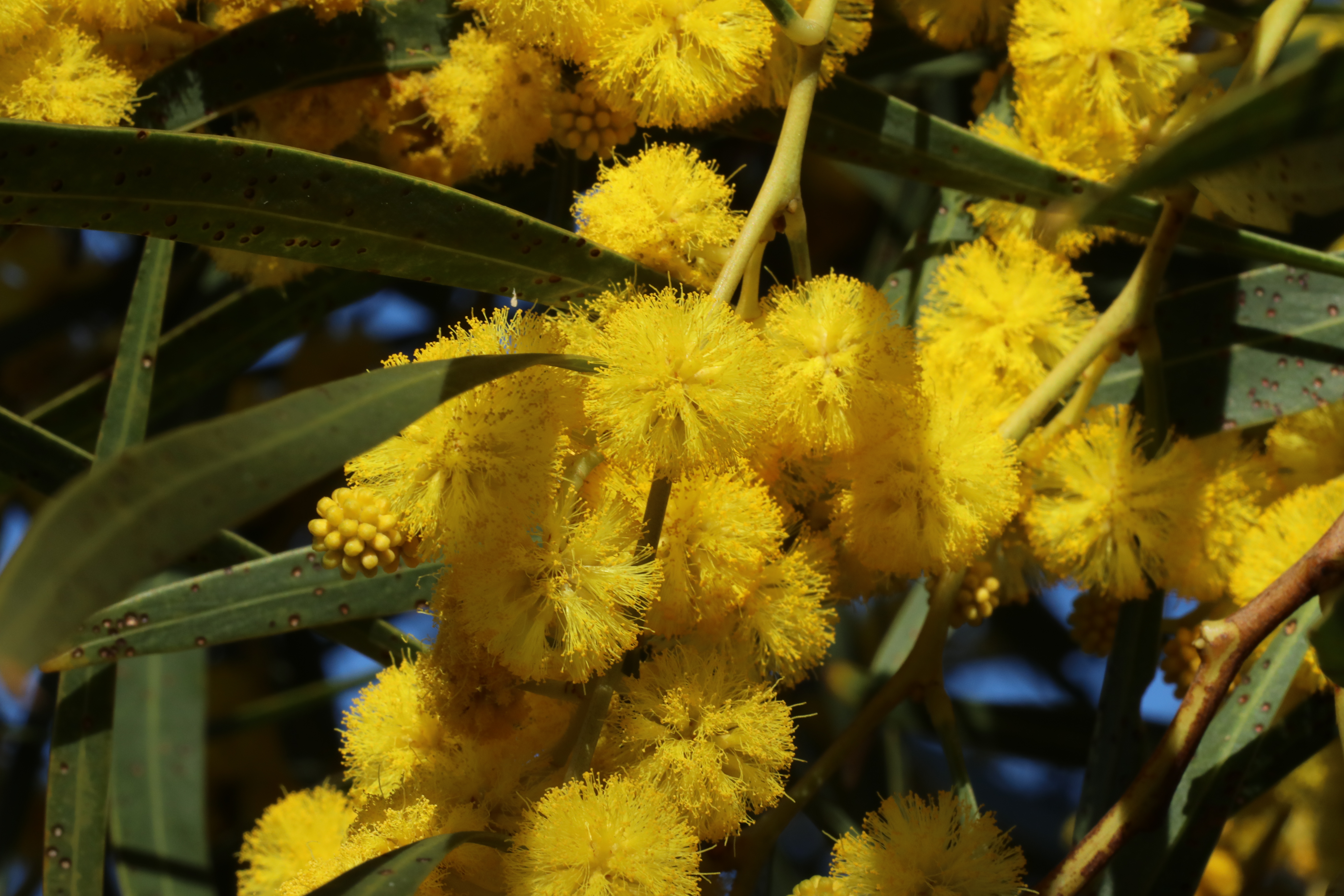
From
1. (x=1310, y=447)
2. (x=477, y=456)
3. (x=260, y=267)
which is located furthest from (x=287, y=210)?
(x=1310, y=447)

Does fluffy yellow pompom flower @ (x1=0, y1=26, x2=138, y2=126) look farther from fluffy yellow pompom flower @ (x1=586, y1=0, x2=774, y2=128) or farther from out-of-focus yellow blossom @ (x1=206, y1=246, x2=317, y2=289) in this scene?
fluffy yellow pompom flower @ (x1=586, y1=0, x2=774, y2=128)

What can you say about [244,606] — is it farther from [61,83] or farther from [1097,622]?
[1097,622]

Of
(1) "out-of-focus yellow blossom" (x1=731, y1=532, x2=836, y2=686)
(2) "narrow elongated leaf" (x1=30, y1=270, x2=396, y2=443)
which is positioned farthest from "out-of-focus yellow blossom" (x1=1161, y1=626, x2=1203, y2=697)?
(2) "narrow elongated leaf" (x1=30, y1=270, x2=396, y2=443)

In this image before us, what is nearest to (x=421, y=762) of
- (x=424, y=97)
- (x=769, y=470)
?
(x=769, y=470)

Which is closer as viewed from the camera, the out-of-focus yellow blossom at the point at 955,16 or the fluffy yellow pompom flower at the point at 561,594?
the fluffy yellow pompom flower at the point at 561,594

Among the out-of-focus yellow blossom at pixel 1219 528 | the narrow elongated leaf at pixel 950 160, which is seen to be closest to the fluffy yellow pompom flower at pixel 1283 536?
the out-of-focus yellow blossom at pixel 1219 528

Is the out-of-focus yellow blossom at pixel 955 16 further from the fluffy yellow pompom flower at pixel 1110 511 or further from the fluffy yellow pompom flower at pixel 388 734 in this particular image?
the fluffy yellow pompom flower at pixel 388 734

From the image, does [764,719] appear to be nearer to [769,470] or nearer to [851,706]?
[769,470]
